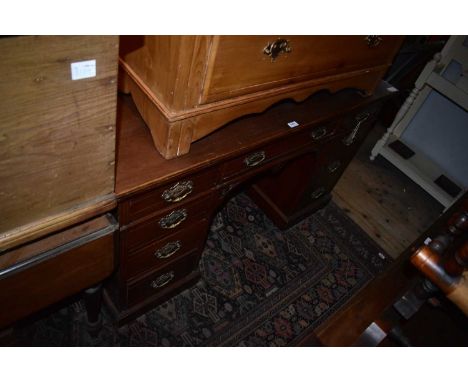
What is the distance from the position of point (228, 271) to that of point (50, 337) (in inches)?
42.0

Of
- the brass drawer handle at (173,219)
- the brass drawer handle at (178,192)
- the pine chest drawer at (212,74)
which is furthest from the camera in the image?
the brass drawer handle at (173,219)

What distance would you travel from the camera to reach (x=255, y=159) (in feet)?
5.47

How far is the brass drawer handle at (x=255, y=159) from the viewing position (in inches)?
63.9

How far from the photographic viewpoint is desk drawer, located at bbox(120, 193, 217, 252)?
143 centimetres

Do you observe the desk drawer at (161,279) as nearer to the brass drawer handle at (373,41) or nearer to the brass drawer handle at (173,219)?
the brass drawer handle at (173,219)

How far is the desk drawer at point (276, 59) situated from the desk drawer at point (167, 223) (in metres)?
0.51

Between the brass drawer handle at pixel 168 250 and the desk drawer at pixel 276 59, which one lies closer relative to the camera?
the desk drawer at pixel 276 59

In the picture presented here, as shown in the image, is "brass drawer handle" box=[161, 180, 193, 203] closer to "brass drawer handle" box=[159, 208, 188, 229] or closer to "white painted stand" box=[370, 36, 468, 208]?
"brass drawer handle" box=[159, 208, 188, 229]

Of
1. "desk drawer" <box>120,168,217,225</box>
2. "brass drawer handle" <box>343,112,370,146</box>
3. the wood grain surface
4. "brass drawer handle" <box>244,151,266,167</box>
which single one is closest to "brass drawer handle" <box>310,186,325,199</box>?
"brass drawer handle" <box>343,112,370,146</box>

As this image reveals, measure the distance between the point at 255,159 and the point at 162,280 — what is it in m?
0.83

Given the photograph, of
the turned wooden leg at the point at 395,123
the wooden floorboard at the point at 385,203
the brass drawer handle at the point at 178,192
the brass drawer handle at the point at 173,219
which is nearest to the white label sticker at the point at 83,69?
the brass drawer handle at the point at 178,192

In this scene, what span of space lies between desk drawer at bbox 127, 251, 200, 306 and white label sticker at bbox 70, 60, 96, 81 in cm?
120
